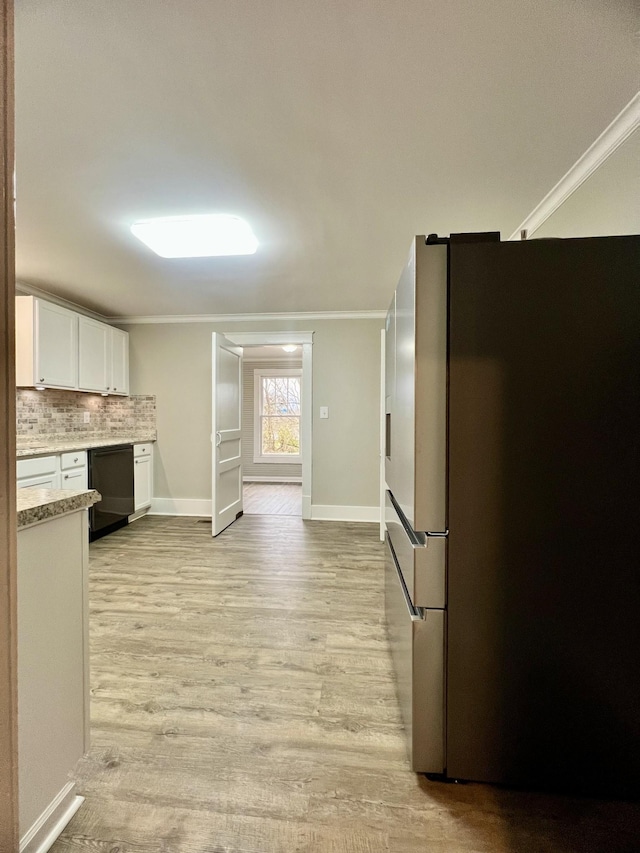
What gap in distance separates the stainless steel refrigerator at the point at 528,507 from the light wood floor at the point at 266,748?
0.14 m

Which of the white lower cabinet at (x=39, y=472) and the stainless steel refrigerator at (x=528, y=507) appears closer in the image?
the stainless steel refrigerator at (x=528, y=507)

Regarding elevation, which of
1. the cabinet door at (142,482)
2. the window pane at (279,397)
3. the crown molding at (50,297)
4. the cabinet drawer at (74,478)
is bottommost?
the cabinet door at (142,482)

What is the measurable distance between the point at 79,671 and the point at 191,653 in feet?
2.87

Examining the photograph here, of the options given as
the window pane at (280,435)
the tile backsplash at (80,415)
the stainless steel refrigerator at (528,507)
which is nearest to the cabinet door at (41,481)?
the tile backsplash at (80,415)

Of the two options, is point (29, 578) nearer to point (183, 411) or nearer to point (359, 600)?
point (359, 600)

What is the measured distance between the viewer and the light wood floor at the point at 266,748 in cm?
108

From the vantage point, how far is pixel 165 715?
153cm

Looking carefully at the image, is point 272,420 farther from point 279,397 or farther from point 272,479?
point 272,479

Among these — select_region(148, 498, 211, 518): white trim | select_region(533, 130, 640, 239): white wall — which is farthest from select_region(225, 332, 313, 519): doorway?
select_region(533, 130, 640, 239): white wall

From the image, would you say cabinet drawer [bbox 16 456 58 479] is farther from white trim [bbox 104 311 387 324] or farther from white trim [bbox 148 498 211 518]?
white trim [bbox 104 311 387 324]

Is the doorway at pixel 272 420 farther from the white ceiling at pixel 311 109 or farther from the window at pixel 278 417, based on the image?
the white ceiling at pixel 311 109

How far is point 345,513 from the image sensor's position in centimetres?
454

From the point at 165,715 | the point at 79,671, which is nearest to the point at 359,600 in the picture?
the point at 165,715

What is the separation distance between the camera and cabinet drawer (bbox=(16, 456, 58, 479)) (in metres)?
2.80
